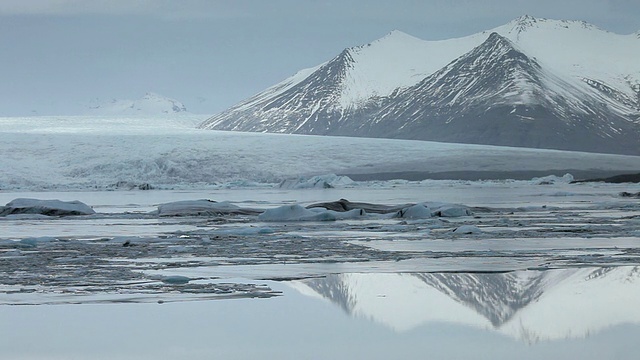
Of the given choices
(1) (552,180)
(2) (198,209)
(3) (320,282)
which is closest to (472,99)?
(1) (552,180)

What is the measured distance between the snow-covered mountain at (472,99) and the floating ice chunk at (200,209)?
442 feet

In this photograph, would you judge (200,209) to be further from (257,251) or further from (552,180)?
(552,180)

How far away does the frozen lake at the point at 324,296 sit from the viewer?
16.0 ft

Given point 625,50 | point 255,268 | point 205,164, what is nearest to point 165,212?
point 255,268

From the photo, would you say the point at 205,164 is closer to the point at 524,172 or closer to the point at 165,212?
the point at 524,172

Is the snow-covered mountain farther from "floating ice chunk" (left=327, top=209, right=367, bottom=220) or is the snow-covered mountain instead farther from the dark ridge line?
"floating ice chunk" (left=327, top=209, right=367, bottom=220)

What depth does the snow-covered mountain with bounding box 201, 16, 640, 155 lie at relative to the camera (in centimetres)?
15762

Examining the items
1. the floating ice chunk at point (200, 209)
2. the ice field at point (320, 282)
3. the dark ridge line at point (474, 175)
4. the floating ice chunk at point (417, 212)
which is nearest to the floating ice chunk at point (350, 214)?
the ice field at point (320, 282)

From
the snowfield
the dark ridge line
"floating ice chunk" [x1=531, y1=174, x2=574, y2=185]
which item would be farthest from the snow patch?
the dark ridge line

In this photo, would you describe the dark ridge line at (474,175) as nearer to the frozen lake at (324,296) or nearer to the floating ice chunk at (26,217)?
the floating ice chunk at (26,217)

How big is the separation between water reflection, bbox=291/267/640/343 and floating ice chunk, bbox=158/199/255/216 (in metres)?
10.7

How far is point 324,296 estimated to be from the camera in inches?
258

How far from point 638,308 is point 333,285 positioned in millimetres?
1977

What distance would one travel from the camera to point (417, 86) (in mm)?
181750
